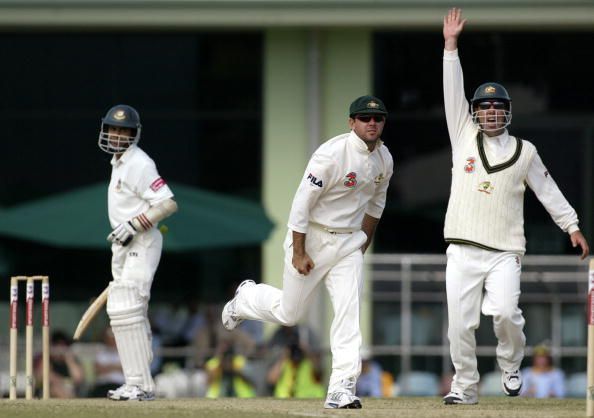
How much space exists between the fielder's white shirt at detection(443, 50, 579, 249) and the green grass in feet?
3.57

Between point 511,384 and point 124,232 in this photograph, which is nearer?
point 511,384

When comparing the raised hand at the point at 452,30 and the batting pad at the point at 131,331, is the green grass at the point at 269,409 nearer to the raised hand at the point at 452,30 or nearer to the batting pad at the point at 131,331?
the batting pad at the point at 131,331

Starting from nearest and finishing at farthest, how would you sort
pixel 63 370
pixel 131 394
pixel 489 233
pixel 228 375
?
pixel 489 233 < pixel 131 394 < pixel 228 375 < pixel 63 370

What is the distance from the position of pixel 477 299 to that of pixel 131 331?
7.40 feet

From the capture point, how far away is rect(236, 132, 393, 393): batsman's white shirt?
8812mm

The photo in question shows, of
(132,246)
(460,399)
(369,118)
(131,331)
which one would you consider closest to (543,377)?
(460,399)

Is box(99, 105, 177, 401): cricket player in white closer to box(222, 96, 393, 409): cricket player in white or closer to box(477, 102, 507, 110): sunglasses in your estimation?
box(222, 96, 393, 409): cricket player in white

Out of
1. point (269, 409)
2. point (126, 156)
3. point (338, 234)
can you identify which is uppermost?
point (126, 156)

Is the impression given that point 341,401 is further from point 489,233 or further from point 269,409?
point 489,233

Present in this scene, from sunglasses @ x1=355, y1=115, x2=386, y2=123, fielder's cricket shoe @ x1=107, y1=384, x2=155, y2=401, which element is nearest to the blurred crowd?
fielder's cricket shoe @ x1=107, y1=384, x2=155, y2=401

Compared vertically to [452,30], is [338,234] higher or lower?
lower

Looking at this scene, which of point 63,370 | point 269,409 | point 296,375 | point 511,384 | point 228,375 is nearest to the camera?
point 269,409

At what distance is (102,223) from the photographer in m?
14.0

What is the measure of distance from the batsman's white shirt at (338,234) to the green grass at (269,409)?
38cm
